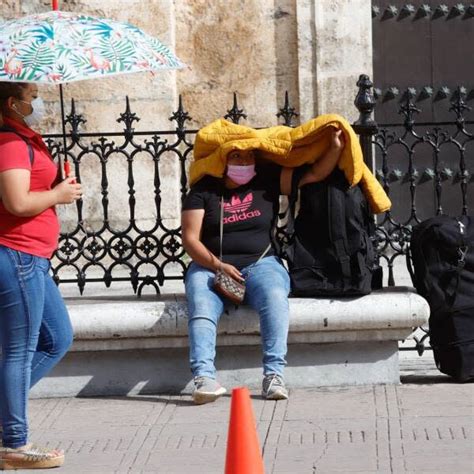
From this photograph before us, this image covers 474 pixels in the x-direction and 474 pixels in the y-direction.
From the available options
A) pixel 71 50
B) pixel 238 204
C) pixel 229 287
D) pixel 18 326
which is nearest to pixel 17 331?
pixel 18 326

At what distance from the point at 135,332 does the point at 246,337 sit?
54 centimetres

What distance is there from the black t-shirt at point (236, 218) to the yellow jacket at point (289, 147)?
0.09 metres

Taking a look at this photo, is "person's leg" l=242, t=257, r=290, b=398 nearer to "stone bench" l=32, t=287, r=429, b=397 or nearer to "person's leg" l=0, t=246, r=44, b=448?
"stone bench" l=32, t=287, r=429, b=397

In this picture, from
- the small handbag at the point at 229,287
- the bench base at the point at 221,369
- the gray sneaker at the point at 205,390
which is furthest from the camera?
the bench base at the point at 221,369

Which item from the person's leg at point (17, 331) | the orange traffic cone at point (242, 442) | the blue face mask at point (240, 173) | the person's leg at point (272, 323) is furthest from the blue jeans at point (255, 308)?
the orange traffic cone at point (242, 442)

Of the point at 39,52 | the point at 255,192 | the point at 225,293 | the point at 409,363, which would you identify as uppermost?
the point at 39,52

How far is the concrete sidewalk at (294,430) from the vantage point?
241 inches

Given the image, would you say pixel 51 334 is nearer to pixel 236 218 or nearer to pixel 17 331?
pixel 17 331

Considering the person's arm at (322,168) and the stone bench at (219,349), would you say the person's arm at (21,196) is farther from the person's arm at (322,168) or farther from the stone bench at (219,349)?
the person's arm at (322,168)

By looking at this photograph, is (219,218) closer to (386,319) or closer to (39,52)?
(386,319)

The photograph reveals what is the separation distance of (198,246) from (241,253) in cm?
22

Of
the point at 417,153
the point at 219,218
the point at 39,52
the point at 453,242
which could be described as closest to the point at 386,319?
the point at 453,242

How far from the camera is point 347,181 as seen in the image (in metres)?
7.34

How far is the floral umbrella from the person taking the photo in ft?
20.2
